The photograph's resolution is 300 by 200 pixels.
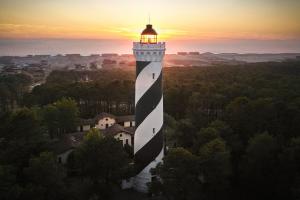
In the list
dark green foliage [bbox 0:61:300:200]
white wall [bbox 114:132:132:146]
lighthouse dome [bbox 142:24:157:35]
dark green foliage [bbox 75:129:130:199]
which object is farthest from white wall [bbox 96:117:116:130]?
lighthouse dome [bbox 142:24:157:35]

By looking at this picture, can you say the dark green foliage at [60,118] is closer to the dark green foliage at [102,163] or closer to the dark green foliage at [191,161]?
the dark green foliage at [191,161]

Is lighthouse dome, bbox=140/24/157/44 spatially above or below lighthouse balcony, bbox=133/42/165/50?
above

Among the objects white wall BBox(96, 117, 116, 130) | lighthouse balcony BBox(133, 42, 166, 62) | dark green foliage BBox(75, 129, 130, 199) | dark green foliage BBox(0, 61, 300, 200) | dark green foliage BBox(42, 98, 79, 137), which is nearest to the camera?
dark green foliage BBox(0, 61, 300, 200)

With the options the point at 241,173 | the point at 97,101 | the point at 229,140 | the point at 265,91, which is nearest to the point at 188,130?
the point at 229,140

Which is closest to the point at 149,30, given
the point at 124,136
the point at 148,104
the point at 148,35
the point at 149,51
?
the point at 148,35

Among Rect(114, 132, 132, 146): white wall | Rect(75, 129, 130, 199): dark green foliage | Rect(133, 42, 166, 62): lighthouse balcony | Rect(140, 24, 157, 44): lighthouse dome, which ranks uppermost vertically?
Rect(140, 24, 157, 44): lighthouse dome

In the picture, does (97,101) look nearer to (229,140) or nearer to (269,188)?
(229,140)

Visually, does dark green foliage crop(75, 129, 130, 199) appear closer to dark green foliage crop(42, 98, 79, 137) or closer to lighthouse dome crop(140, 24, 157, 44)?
lighthouse dome crop(140, 24, 157, 44)

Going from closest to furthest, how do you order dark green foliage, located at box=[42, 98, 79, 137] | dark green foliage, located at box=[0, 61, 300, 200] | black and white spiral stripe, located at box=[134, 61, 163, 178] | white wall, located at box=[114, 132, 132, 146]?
dark green foliage, located at box=[0, 61, 300, 200], black and white spiral stripe, located at box=[134, 61, 163, 178], dark green foliage, located at box=[42, 98, 79, 137], white wall, located at box=[114, 132, 132, 146]
